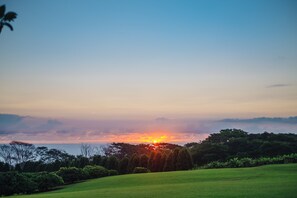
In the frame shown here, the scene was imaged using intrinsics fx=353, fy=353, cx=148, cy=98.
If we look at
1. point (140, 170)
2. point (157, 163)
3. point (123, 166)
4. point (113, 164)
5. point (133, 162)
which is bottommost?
point (140, 170)

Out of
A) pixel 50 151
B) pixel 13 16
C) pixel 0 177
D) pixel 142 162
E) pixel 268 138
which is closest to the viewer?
pixel 13 16

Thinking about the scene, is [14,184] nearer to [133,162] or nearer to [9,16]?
[133,162]

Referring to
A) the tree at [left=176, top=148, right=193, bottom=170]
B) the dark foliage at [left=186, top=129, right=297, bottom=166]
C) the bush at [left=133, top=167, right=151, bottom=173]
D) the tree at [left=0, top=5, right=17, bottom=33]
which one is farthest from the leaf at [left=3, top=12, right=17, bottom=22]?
the dark foliage at [left=186, top=129, right=297, bottom=166]

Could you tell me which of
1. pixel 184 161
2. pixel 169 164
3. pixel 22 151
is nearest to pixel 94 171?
pixel 169 164

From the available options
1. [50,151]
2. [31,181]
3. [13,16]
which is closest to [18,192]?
[31,181]

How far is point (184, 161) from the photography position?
54.0 meters

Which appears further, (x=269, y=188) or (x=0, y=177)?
(x=0, y=177)

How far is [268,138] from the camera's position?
7106 centimetres

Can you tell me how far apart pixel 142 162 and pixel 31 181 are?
2245cm

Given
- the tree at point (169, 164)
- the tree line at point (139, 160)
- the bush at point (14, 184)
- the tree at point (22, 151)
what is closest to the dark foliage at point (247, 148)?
the tree line at point (139, 160)

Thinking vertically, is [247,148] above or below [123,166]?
above

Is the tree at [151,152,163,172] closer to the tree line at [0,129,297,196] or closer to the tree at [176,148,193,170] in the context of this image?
the tree line at [0,129,297,196]

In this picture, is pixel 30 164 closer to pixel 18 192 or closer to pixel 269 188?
pixel 18 192

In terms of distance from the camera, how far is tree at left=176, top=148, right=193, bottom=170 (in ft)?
176
